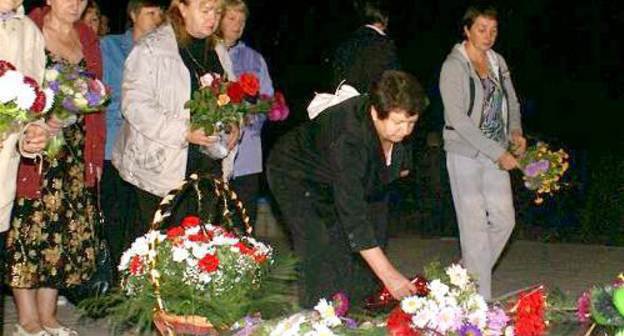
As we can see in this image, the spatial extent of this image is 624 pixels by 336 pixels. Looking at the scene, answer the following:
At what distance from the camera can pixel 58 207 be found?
7125 mm

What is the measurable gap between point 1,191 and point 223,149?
138 cm

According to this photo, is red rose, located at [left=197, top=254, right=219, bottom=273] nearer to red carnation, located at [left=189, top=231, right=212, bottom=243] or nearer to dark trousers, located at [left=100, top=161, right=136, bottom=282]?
red carnation, located at [left=189, top=231, right=212, bottom=243]

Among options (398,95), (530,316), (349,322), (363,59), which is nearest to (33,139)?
(398,95)

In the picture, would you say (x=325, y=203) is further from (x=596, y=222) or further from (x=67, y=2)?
(x=596, y=222)

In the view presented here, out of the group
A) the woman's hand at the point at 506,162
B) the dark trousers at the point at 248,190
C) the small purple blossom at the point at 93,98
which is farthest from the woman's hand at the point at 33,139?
the woman's hand at the point at 506,162

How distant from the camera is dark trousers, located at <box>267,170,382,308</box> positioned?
21.0 ft

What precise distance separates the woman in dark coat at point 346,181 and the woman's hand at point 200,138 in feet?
1.56

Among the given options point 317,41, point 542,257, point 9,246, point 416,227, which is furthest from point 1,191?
point 317,41

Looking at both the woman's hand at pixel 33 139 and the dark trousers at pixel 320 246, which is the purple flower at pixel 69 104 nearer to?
the woman's hand at pixel 33 139

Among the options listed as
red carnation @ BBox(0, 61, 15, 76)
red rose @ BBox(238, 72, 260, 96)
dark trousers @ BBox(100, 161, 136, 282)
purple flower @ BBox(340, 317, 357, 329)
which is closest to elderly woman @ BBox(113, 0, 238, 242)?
red rose @ BBox(238, 72, 260, 96)

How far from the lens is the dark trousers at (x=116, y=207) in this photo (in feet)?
25.7

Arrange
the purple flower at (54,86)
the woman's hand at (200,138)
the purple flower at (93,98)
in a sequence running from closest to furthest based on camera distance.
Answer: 1. the purple flower at (54,86)
2. the purple flower at (93,98)
3. the woman's hand at (200,138)

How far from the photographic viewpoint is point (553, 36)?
1961 centimetres

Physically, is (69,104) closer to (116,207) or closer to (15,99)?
(15,99)
